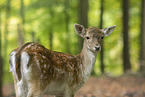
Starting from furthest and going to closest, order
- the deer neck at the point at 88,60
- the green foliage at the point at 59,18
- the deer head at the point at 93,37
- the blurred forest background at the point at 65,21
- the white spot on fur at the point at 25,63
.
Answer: the green foliage at the point at 59,18 < the blurred forest background at the point at 65,21 < the deer neck at the point at 88,60 < the deer head at the point at 93,37 < the white spot on fur at the point at 25,63

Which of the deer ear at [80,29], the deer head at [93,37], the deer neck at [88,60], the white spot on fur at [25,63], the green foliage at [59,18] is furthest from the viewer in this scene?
the green foliage at [59,18]

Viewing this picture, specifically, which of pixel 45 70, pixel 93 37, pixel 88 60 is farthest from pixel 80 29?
pixel 45 70

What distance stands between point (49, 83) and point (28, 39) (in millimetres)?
21155

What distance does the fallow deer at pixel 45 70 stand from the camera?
360 cm

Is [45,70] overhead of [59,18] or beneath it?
beneath

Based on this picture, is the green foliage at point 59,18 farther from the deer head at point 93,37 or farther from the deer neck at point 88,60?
the deer neck at point 88,60

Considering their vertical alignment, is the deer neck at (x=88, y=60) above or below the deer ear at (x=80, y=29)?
below

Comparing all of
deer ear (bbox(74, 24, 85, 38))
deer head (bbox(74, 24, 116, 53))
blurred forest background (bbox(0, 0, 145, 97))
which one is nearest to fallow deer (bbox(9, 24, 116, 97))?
deer head (bbox(74, 24, 116, 53))

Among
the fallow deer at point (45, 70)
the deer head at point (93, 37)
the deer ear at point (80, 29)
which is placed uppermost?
the deer ear at point (80, 29)

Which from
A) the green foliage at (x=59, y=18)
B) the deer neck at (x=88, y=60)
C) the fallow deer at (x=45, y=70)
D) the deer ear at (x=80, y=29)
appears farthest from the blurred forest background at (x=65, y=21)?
the fallow deer at (x=45, y=70)

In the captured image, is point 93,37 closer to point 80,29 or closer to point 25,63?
point 80,29

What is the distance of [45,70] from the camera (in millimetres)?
3689

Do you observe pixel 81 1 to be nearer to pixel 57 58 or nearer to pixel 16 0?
pixel 16 0

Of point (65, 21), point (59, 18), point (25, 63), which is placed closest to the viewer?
point (25, 63)
